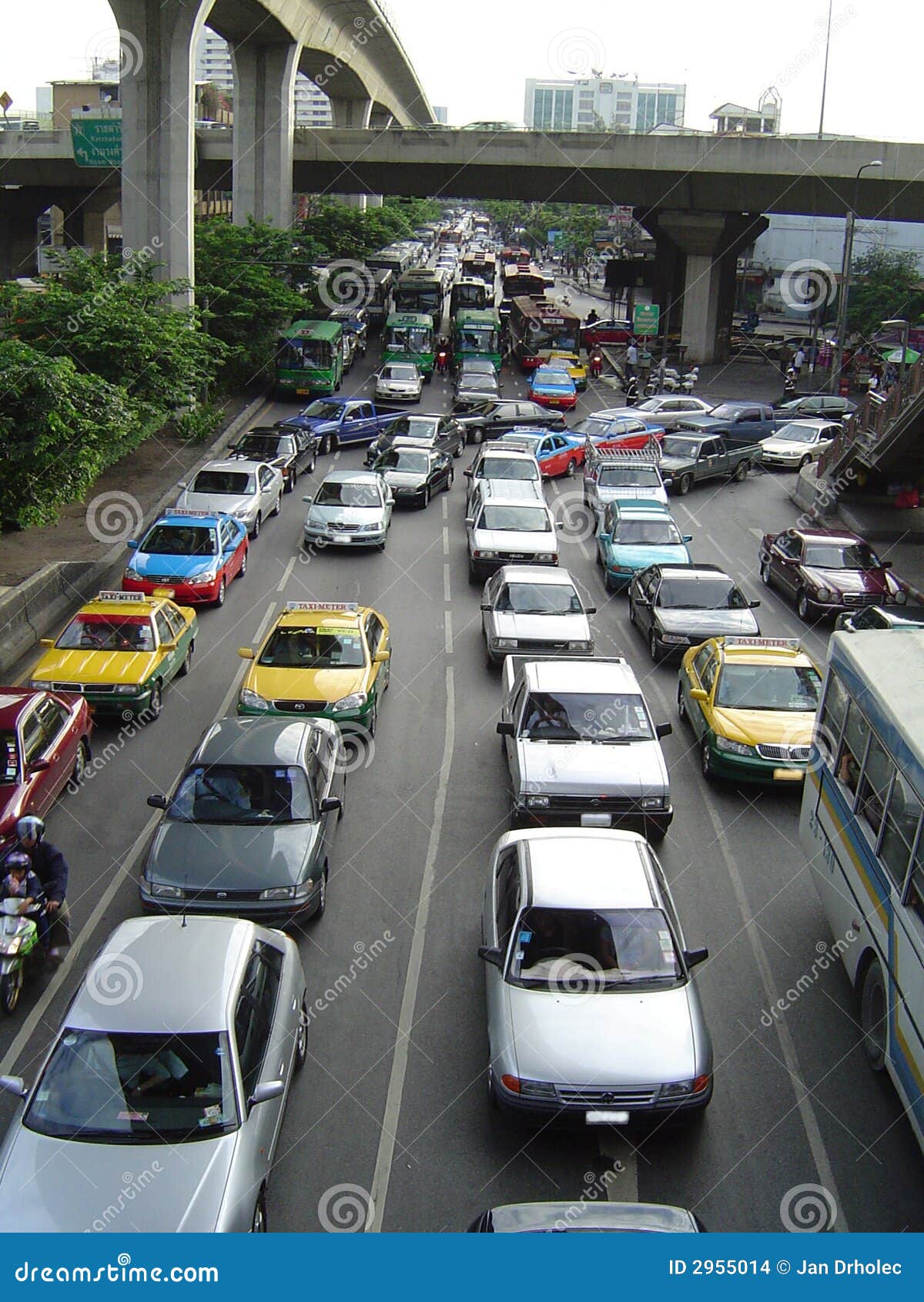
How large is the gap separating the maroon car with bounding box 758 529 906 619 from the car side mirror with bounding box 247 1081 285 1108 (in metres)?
16.1

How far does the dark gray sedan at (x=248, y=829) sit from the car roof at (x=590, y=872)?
7.41ft

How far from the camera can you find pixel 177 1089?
7375 millimetres

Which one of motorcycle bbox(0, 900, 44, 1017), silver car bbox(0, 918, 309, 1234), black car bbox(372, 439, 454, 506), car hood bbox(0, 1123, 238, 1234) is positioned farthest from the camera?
Result: black car bbox(372, 439, 454, 506)

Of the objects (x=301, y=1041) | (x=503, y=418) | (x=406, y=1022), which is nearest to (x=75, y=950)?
(x=301, y=1041)

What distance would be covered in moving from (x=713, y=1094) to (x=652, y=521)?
52.3ft

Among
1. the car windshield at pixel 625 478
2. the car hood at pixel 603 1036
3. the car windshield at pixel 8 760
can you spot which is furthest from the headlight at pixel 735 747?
the car windshield at pixel 625 478

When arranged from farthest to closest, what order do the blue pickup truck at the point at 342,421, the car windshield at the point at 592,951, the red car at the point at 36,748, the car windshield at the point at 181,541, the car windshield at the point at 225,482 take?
1. the blue pickup truck at the point at 342,421
2. the car windshield at the point at 225,482
3. the car windshield at the point at 181,541
4. the red car at the point at 36,748
5. the car windshield at the point at 592,951

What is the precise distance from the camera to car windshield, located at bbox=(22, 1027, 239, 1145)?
717 cm

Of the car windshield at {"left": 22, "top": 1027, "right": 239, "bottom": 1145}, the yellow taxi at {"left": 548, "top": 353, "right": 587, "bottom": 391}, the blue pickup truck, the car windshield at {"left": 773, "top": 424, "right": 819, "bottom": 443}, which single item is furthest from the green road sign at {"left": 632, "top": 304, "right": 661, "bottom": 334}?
the car windshield at {"left": 22, "top": 1027, "right": 239, "bottom": 1145}

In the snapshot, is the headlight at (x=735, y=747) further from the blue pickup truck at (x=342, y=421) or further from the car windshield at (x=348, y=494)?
the blue pickup truck at (x=342, y=421)

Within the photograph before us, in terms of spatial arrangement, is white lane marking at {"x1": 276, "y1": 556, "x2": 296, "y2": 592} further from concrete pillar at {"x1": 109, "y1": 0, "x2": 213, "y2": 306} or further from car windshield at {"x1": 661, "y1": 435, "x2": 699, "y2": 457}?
concrete pillar at {"x1": 109, "y1": 0, "x2": 213, "y2": 306}

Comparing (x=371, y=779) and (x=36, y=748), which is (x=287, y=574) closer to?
(x=371, y=779)

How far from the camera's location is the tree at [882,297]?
66.9 metres

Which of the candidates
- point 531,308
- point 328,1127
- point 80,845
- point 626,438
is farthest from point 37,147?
point 328,1127
